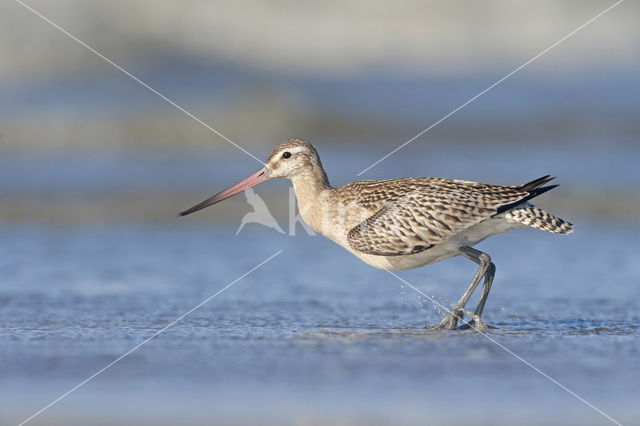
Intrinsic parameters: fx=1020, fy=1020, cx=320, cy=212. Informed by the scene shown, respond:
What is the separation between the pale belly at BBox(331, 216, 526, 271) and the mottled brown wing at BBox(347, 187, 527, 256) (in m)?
0.10

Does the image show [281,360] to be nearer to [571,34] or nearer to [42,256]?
[42,256]

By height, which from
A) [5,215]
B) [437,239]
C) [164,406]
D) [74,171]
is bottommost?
[164,406]

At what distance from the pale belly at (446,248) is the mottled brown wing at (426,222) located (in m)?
0.10

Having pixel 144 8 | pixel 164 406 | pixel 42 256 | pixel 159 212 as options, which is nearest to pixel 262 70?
pixel 144 8

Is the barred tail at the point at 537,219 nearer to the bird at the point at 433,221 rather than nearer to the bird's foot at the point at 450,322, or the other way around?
the bird at the point at 433,221

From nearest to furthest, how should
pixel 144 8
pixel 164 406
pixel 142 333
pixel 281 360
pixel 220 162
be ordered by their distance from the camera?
1. pixel 164 406
2. pixel 281 360
3. pixel 142 333
4. pixel 220 162
5. pixel 144 8

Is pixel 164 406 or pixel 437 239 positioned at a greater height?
pixel 437 239

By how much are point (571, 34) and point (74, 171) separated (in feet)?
87.6

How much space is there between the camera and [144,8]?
33.9 meters

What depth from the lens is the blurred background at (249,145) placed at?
6.82 m

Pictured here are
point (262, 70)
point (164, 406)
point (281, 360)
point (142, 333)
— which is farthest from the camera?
point (262, 70)

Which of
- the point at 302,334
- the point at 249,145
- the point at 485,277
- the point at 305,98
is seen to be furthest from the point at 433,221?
the point at 305,98

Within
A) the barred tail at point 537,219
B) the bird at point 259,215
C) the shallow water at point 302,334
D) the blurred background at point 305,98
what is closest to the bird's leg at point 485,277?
the shallow water at point 302,334

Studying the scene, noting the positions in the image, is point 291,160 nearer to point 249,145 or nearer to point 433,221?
point 433,221
